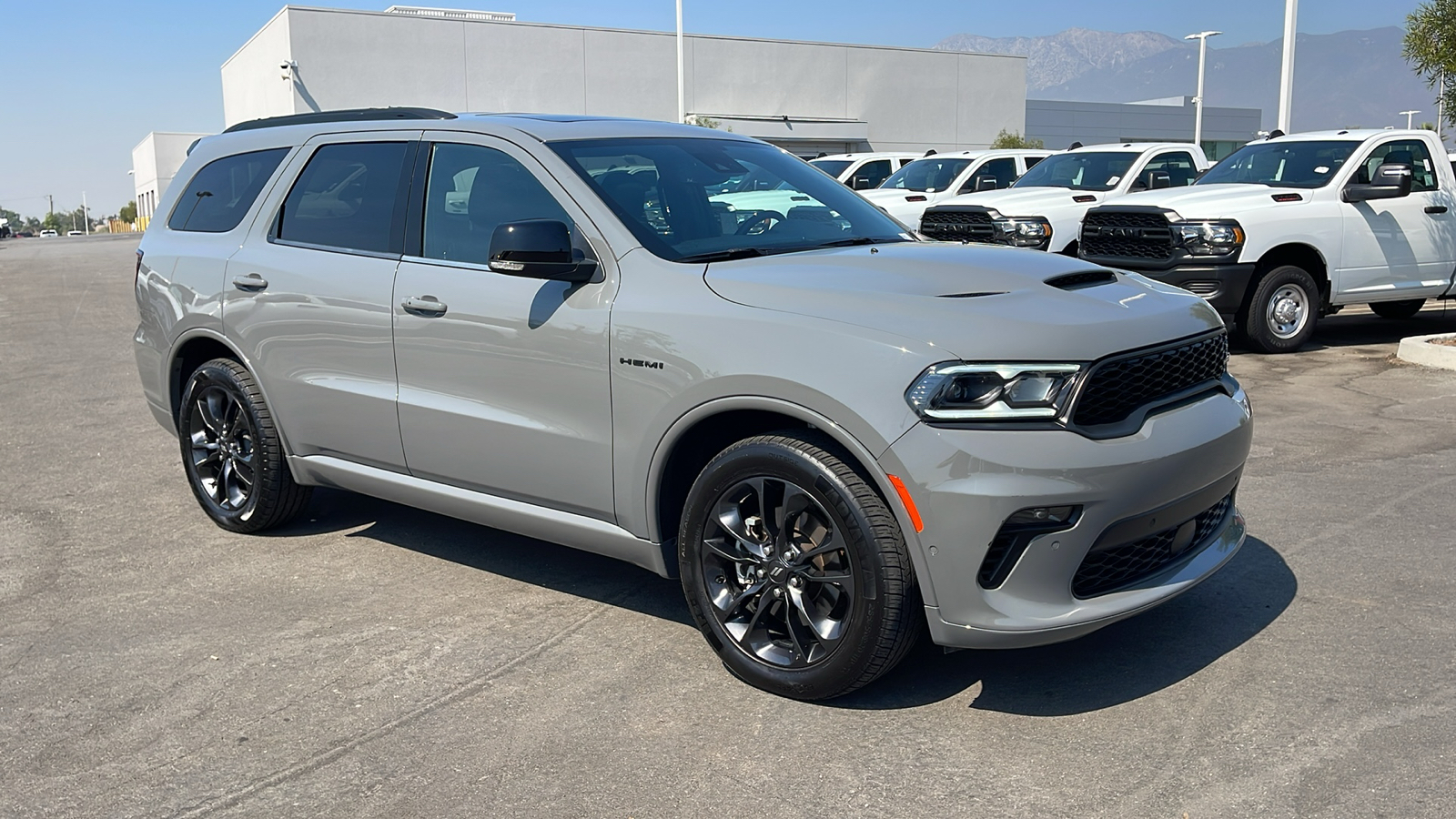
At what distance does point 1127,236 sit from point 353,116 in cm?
781

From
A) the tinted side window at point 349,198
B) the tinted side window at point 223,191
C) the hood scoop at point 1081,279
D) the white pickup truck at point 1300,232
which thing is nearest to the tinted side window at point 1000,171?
the white pickup truck at point 1300,232

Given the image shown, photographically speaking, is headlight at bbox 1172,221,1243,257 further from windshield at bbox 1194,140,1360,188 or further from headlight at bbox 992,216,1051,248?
headlight at bbox 992,216,1051,248

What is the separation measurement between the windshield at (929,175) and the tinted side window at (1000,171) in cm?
23

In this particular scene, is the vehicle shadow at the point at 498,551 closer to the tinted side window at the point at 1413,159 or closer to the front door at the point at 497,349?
the front door at the point at 497,349

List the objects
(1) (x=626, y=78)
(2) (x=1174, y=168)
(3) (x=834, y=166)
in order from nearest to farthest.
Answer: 1. (2) (x=1174, y=168)
2. (3) (x=834, y=166)
3. (1) (x=626, y=78)

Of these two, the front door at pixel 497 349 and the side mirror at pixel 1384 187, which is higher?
the side mirror at pixel 1384 187

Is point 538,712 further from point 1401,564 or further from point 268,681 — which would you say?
point 1401,564

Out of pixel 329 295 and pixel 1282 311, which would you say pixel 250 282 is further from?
pixel 1282 311

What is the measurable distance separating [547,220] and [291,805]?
2.02 meters

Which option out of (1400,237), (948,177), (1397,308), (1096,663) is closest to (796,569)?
(1096,663)

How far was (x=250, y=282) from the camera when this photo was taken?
5469mm

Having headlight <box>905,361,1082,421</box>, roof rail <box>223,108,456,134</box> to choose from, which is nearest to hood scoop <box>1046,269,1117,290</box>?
headlight <box>905,361,1082,421</box>

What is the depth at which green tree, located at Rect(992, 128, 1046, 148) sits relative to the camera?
54.3 meters

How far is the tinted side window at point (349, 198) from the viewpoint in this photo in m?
5.05
